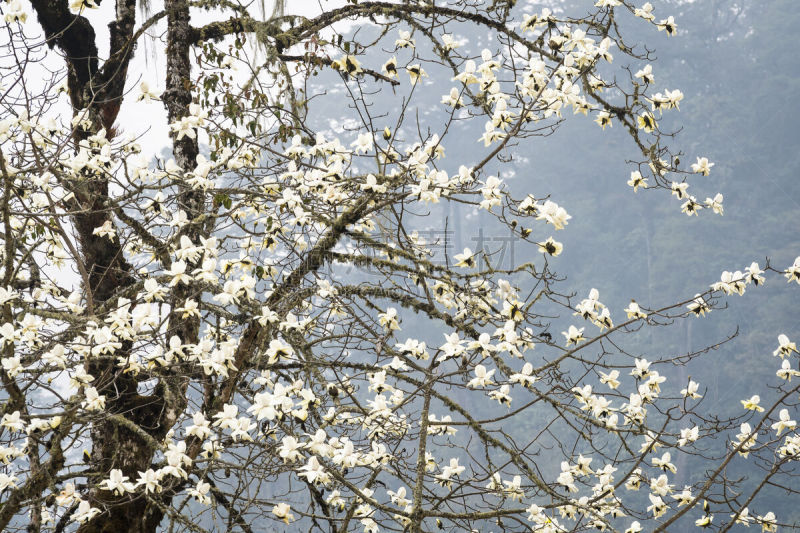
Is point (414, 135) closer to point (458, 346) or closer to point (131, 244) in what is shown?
point (131, 244)

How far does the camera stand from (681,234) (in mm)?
21641

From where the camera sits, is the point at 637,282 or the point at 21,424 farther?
the point at 637,282

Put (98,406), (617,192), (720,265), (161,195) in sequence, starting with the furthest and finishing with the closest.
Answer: (617,192) < (720,265) < (161,195) < (98,406)

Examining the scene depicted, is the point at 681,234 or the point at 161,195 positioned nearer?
the point at 161,195

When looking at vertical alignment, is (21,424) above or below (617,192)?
below

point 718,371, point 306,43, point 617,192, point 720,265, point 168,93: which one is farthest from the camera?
point 617,192

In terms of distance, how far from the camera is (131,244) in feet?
12.3

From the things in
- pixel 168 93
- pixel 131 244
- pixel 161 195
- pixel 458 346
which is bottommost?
pixel 458 346

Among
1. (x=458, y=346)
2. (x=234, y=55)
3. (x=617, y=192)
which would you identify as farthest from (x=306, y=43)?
(x=617, y=192)

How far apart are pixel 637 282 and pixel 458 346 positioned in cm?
2100

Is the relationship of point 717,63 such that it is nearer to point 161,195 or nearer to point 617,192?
point 617,192

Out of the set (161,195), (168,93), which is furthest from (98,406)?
(168,93)

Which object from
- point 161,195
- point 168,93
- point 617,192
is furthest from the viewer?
point 617,192

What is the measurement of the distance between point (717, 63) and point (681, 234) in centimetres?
640
